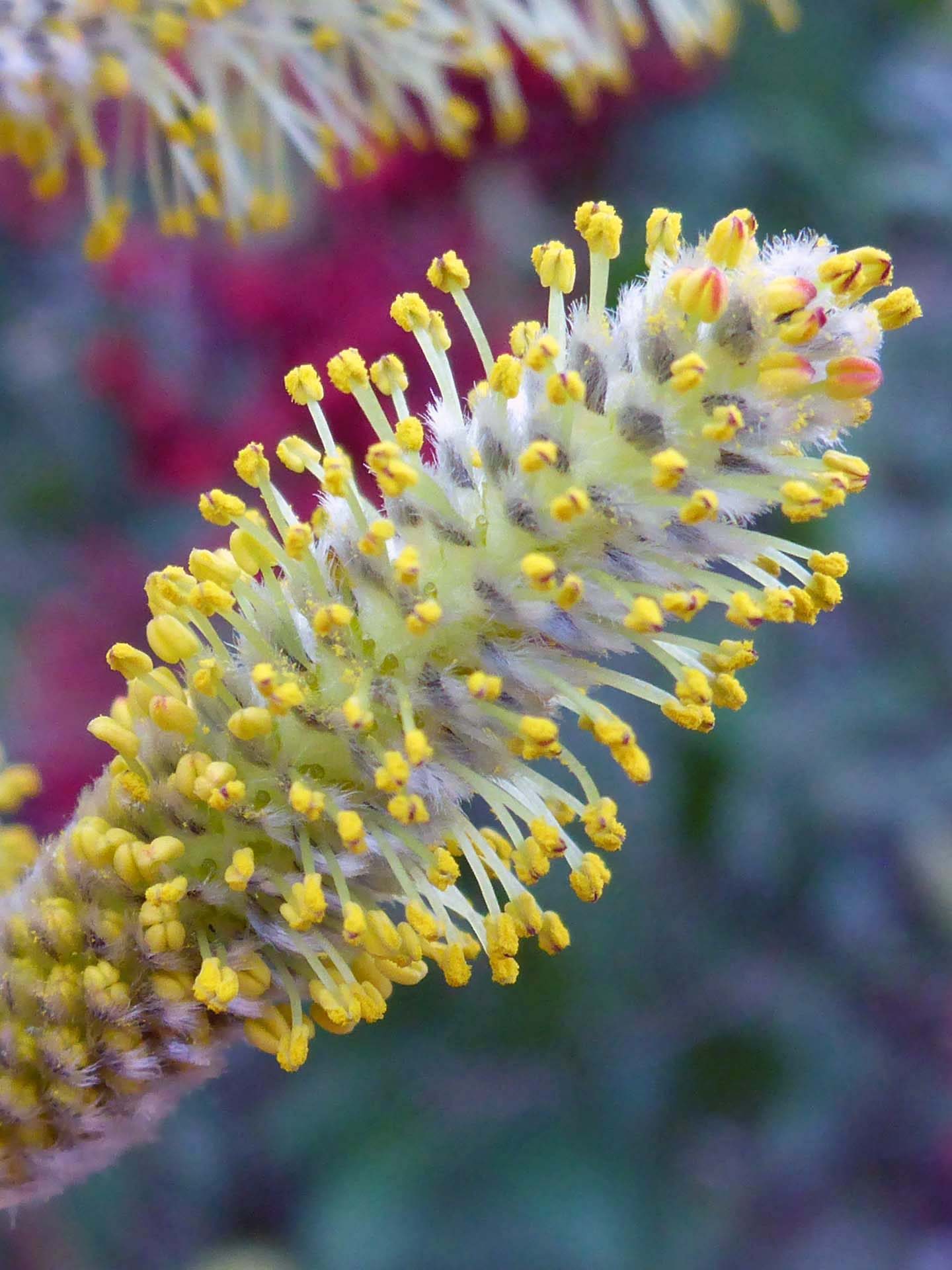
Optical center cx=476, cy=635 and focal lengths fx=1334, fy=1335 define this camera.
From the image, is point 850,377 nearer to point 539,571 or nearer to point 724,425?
point 724,425

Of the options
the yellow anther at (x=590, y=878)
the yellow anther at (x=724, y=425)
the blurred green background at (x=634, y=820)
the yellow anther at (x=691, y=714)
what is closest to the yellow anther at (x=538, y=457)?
the yellow anther at (x=724, y=425)

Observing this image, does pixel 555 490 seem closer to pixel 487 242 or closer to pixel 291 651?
pixel 291 651

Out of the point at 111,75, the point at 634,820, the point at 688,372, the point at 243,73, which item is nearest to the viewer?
the point at 688,372

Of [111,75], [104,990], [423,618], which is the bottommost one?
[104,990]

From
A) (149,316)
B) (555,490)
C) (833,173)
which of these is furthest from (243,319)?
(555,490)

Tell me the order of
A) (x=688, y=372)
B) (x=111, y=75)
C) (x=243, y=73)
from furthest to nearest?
(x=243, y=73) → (x=111, y=75) → (x=688, y=372)

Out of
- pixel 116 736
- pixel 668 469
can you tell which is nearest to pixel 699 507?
pixel 668 469
